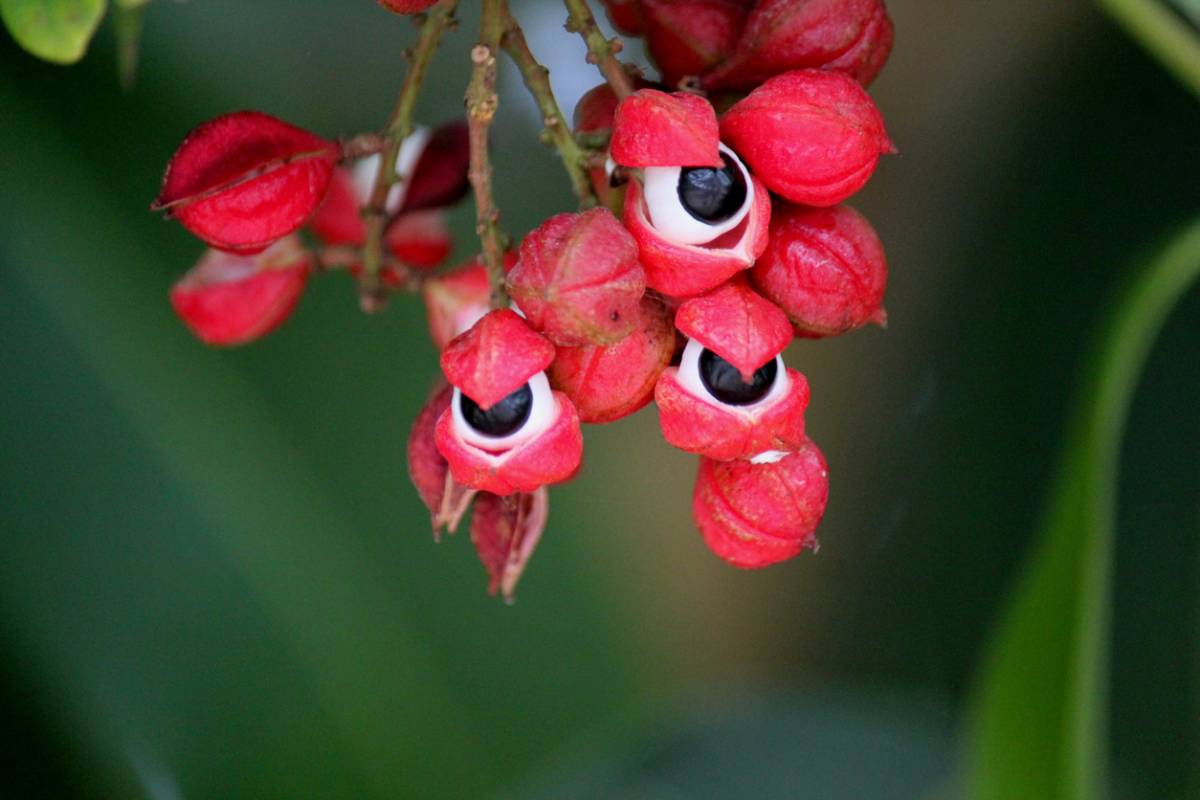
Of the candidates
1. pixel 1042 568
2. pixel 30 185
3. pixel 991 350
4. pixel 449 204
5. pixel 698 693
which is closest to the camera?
pixel 449 204

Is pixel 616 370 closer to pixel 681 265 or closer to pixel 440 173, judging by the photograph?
pixel 681 265

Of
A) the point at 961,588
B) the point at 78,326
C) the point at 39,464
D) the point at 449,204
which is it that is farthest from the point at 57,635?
the point at 961,588

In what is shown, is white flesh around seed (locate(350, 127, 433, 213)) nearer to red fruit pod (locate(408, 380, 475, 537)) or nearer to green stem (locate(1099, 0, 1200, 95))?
red fruit pod (locate(408, 380, 475, 537))

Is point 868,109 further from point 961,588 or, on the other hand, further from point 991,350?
point 961,588

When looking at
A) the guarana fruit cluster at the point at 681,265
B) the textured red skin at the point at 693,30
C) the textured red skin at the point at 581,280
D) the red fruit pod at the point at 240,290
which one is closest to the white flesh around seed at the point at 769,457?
the guarana fruit cluster at the point at 681,265

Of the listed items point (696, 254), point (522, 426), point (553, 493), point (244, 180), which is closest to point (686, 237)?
point (696, 254)

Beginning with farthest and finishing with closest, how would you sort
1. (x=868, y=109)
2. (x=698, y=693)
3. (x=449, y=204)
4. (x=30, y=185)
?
(x=698, y=693) → (x=30, y=185) → (x=449, y=204) → (x=868, y=109)

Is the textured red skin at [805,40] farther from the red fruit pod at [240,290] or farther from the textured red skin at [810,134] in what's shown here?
the red fruit pod at [240,290]
